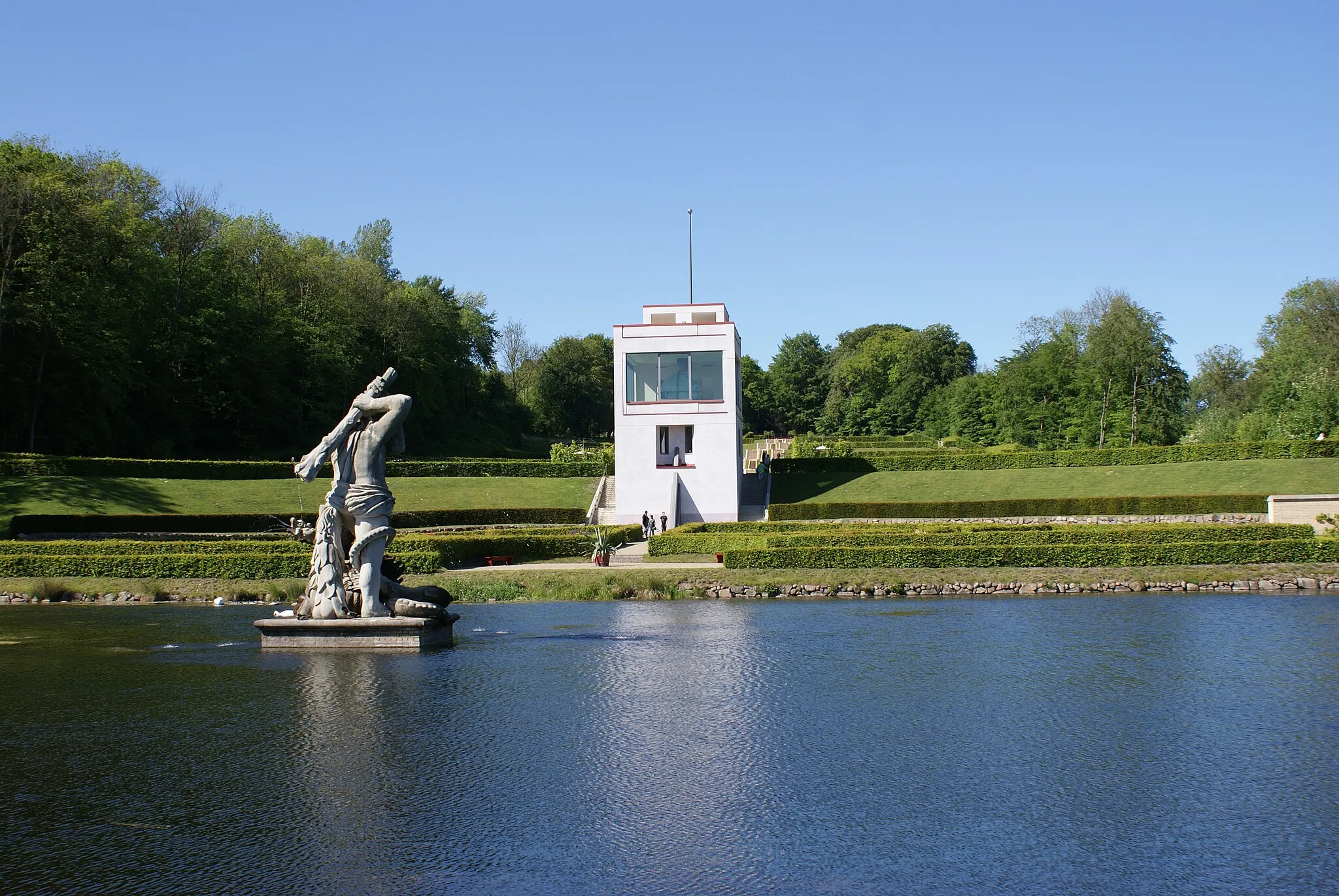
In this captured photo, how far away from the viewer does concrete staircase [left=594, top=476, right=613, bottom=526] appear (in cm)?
4994

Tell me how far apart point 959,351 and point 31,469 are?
99357 mm

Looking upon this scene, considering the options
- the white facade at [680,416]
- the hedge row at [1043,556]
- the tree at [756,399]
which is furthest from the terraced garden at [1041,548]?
the tree at [756,399]

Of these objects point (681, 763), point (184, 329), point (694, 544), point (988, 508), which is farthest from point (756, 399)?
point (681, 763)

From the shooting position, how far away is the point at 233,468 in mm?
52000

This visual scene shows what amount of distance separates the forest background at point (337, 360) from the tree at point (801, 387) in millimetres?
8015

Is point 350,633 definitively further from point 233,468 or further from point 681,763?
point 233,468

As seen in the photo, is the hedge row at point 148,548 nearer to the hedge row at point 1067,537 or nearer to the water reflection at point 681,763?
the hedge row at point 1067,537

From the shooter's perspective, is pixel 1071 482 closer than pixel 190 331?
Yes

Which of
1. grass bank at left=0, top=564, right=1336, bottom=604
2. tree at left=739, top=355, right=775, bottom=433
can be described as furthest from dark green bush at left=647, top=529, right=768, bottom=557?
tree at left=739, top=355, right=775, bottom=433

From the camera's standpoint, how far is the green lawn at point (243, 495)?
143ft

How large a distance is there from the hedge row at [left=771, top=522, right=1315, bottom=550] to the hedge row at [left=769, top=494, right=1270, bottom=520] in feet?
39.0

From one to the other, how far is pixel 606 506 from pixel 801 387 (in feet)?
285

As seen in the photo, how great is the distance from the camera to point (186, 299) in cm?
6575

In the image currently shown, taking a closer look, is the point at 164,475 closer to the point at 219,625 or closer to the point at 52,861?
the point at 219,625
